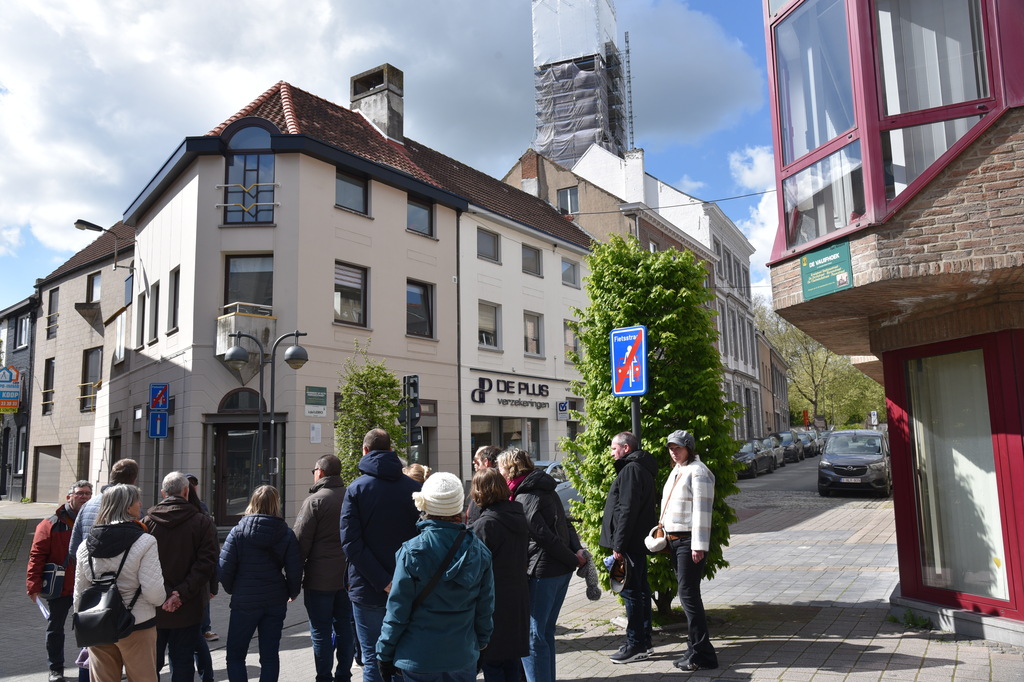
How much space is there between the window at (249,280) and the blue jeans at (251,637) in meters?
13.7

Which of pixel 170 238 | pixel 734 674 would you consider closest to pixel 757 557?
pixel 734 674

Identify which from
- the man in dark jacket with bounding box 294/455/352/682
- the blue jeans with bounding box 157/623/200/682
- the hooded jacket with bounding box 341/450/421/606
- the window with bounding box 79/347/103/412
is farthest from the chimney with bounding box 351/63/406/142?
the blue jeans with bounding box 157/623/200/682

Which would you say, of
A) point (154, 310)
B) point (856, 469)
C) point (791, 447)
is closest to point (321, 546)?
point (154, 310)

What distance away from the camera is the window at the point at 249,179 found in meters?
18.5

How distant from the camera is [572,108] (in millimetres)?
49875

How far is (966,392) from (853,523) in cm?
905

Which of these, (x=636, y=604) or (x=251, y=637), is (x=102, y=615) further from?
(x=636, y=604)

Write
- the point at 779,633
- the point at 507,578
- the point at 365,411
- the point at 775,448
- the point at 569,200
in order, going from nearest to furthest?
the point at 507,578, the point at 779,633, the point at 365,411, the point at 775,448, the point at 569,200

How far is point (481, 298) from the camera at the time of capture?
23891 millimetres

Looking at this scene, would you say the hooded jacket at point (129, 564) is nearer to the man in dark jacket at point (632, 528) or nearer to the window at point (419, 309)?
the man in dark jacket at point (632, 528)

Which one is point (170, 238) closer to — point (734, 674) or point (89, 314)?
point (89, 314)

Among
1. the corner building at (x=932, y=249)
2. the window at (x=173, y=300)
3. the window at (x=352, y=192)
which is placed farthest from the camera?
the window at (x=352, y=192)

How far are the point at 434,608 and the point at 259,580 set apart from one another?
2.14 meters

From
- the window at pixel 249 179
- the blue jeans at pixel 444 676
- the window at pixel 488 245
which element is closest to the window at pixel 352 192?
the window at pixel 249 179
